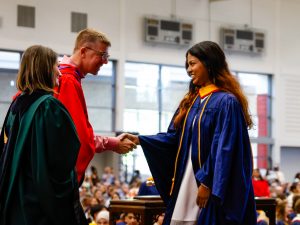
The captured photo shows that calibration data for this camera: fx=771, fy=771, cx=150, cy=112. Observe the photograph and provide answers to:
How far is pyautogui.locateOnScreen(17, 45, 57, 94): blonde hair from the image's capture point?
438 cm

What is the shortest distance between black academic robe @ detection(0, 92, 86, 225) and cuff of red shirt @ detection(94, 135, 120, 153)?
1105 mm

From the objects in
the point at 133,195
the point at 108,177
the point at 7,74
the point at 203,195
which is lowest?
the point at 108,177

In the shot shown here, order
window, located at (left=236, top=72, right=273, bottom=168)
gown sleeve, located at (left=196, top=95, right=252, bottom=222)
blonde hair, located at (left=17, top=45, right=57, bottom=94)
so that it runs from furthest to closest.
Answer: window, located at (left=236, top=72, right=273, bottom=168) < gown sleeve, located at (left=196, top=95, right=252, bottom=222) < blonde hair, located at (left=17, top=45, right=57, bottom=94)

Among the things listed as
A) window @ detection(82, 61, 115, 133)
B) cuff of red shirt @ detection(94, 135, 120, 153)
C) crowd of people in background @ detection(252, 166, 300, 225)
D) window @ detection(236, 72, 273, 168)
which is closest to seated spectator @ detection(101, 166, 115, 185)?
window @ detection(82, 61, 115, 133)

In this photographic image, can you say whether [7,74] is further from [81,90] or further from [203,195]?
[203,195]

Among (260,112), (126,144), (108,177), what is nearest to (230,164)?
(126,144)

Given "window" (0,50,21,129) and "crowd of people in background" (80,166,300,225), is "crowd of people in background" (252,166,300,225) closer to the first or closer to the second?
"crowd of people in background" (80,166,300,225)

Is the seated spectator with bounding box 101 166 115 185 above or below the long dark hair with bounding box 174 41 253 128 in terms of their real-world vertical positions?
below

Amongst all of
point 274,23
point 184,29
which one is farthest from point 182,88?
point 274,23

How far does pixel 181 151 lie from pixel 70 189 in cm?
129

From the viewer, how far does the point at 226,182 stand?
16.2 feet

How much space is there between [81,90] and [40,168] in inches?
49.4

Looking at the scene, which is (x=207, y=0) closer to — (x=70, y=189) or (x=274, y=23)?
(x=274, y=23)

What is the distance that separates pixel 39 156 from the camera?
165 inches
